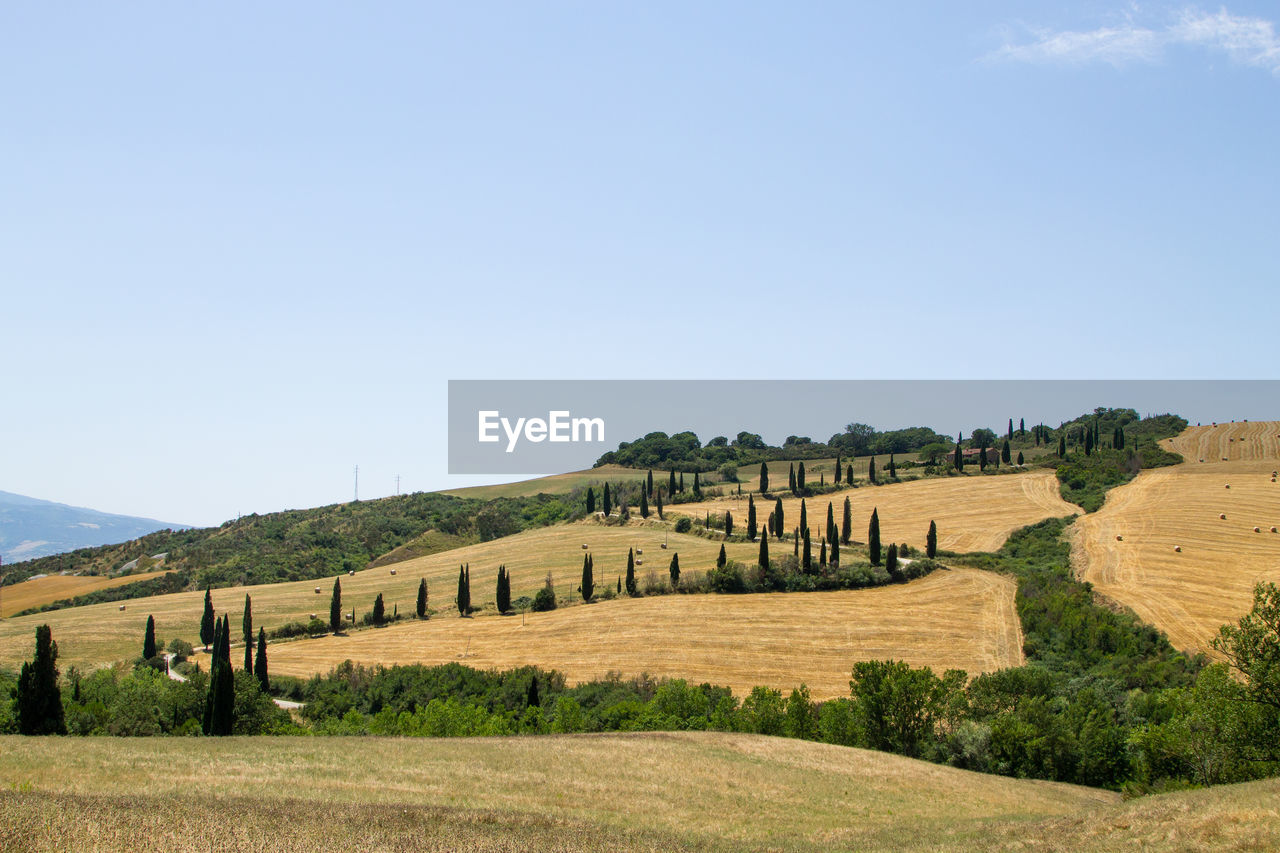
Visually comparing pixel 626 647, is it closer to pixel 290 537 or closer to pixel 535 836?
pixel 535 836

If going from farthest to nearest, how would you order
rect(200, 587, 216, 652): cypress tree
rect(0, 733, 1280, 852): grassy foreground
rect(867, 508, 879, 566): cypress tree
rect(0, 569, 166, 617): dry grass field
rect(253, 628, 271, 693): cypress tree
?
1. rect(0, 569, 166, 617): dry grass field
2. rect(867, 508, 879, 566): cypress tree
3. rect(200, 587, 216, 652): cypress tree
4. rect(253, 628, 271, 693): cypress tree
5. rect(0, 733, 1280, 852): grassy foreground

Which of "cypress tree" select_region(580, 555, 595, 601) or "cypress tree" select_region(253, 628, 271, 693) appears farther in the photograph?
"cypress tree" select_region(580, 555, 595, 601)

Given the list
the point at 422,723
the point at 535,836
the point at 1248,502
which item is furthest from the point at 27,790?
the point at 1248,502

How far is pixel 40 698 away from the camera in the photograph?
38.8m

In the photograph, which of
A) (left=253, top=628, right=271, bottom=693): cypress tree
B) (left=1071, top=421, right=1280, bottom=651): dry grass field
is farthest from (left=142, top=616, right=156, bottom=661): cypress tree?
(left=1071, top=421, right=1280, bottom=651): dry grass field

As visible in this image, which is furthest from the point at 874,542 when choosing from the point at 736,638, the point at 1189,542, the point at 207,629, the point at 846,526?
the point at 207,629

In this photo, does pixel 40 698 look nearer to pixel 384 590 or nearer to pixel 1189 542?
pixel 384 590

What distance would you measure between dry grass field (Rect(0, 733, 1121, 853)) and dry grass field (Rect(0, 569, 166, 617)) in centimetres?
9591

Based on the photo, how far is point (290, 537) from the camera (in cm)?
15100

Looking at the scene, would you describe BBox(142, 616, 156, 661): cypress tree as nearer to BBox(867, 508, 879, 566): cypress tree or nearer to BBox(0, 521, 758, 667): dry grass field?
BBox(0, 521, 758, 667): dry grass field

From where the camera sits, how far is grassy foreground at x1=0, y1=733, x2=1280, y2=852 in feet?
54.8

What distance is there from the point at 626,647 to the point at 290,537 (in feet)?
323

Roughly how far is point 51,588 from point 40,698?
95.7m

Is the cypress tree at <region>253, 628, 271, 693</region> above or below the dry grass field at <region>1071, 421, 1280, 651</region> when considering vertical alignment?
below
